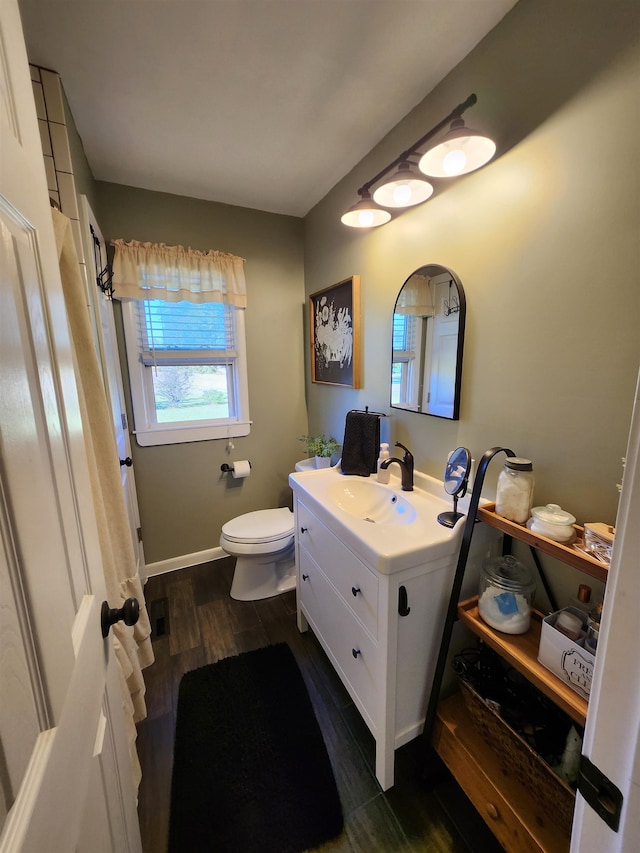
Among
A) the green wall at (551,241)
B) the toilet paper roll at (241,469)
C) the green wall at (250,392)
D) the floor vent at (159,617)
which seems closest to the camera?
the green wall at (551,241)

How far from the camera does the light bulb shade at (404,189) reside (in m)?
1.28

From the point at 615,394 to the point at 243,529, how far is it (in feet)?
6.17

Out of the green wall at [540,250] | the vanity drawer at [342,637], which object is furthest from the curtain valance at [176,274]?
the vanity drawer at [342,637]

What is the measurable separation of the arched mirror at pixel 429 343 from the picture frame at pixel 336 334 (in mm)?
323

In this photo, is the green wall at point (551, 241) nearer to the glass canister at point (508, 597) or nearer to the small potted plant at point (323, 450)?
the glass canister at point (508, 597)

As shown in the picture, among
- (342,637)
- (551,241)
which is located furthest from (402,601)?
(551,241)

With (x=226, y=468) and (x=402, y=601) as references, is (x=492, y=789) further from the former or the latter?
(x=226, y=468)

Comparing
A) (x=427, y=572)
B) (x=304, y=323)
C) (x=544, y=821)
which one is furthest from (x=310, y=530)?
(x=304, y=323)

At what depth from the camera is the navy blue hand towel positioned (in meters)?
1.76

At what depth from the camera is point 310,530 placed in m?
1.58

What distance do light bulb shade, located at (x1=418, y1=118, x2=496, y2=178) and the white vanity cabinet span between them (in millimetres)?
1253

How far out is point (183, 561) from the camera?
2.46 m

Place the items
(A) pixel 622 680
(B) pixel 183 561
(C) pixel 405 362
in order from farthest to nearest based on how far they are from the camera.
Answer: (B) pixel 183 561, (C) pixel 405 362, (A) pixel 622 680

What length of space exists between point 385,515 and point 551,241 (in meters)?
1.17
